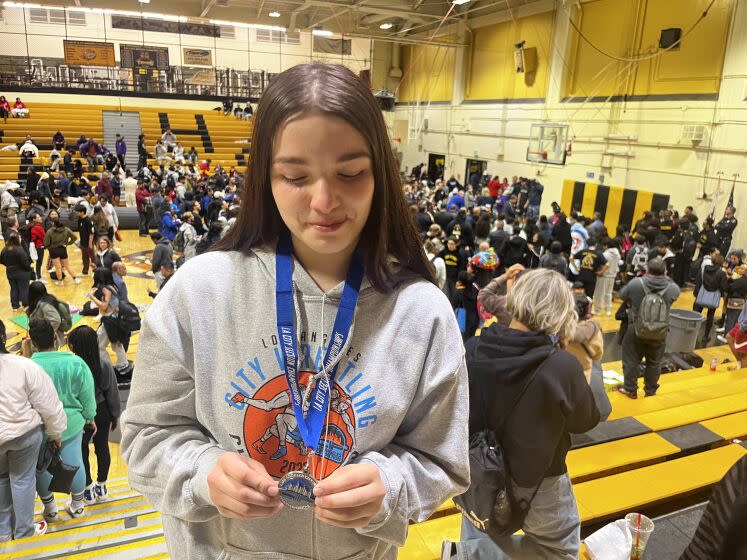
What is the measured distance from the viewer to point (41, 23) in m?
24.2

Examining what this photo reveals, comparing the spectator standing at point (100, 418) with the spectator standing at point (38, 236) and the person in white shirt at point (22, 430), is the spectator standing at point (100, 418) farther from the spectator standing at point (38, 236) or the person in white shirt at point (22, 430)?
the spectator standing at point (38, 236)

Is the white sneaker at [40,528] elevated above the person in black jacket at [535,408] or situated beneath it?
situated beneath

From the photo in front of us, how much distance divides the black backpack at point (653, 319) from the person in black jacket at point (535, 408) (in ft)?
10.1

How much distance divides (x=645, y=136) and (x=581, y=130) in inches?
91.1

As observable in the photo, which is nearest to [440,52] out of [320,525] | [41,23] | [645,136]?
[645,136]

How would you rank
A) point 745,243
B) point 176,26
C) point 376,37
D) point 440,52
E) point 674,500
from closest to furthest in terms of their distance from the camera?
1. point 674,500
2. point 745,243
3. point 376,37
4. point 440,52
5. point 176,26

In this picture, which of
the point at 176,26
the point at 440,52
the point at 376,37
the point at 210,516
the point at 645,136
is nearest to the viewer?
the point at 210,516

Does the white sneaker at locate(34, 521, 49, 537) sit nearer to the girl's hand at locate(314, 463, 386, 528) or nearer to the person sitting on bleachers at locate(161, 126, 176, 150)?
the girl's hand at locate(314, 463, 386, 528)

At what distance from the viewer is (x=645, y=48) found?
46.6ft

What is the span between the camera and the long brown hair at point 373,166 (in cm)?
97

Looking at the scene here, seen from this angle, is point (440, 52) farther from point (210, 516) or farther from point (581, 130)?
point (210, 516)

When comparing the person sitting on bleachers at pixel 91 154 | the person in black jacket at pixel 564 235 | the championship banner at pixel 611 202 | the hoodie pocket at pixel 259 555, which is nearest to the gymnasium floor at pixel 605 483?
the hoodie pocket at pixel 259 555


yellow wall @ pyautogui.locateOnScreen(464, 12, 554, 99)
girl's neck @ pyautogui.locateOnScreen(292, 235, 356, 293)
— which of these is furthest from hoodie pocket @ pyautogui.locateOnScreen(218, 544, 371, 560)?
yellow wall @ pyautogui.locateOnScreen(464, 12, 554, 99)

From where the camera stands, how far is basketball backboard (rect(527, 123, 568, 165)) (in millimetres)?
16864
